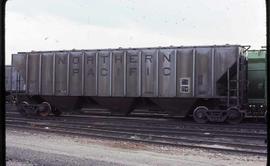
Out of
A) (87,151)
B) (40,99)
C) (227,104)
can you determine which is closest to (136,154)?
(87,151)

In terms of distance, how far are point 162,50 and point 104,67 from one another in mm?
3391

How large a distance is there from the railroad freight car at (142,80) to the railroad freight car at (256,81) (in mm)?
426

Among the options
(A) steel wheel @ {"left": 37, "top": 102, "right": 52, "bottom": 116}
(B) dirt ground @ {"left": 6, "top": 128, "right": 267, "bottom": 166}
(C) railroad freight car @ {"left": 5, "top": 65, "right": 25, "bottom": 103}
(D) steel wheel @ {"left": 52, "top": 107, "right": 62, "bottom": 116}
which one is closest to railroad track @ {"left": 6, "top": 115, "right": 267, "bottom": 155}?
(B) dirt ground @ {"left": 6, "top": 128, "right": 267, "bottom": 166}

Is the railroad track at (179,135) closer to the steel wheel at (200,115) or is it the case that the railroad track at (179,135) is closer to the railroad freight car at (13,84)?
the steel wheel at (200,115)

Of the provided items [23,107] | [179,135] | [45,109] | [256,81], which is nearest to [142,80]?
[256,81]

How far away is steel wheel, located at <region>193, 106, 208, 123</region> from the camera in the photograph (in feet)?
67.5

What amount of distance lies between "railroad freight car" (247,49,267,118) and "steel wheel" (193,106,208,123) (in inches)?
82.4

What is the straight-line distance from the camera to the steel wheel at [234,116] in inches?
786

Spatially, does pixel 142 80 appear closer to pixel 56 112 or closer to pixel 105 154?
pixel 56 112

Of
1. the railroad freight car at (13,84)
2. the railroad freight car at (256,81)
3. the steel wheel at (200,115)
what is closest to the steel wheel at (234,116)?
the railroad freight car at (256,81)

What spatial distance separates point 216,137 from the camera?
50.7 ft

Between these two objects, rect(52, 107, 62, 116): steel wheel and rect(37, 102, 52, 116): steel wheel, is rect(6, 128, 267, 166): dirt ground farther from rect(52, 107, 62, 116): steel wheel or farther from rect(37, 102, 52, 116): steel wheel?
rect(52, 107, 62, 116): steel wheel

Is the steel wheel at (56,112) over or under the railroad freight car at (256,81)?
under

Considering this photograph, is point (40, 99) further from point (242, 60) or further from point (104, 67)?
point (242, 60)
